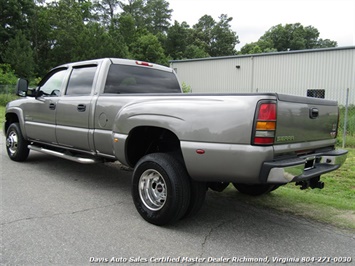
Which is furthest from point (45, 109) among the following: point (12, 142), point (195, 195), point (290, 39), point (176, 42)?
point (290, 39)

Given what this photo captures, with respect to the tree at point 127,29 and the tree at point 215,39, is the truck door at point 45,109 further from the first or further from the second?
the tree at point 215,39

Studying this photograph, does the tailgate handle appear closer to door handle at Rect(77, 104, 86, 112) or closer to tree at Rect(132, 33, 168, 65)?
door handle at Rect(77, 104, 86, 112)

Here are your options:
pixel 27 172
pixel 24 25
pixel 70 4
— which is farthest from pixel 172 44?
pixel 27 172

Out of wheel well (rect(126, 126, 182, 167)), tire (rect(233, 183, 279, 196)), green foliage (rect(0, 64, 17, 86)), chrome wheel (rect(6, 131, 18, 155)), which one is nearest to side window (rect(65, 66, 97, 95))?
wheel well (rect(126, 126, 182, 167))

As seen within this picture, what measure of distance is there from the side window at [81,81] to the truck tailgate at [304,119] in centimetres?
291

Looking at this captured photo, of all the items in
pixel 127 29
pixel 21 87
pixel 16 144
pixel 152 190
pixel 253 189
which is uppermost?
pixel 127 29

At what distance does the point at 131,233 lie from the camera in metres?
3.58

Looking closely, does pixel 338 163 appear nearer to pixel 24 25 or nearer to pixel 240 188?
pixel 240 188

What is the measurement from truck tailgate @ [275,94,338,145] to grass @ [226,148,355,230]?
997 mm

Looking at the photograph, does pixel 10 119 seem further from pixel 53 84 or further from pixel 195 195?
pixel 195 195

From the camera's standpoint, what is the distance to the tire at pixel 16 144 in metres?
6.61

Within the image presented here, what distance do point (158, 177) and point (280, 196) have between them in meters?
2.16

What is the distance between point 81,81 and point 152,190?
7.64 feet

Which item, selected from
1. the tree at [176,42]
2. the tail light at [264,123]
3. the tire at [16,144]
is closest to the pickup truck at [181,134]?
the tail light at [264,123]
